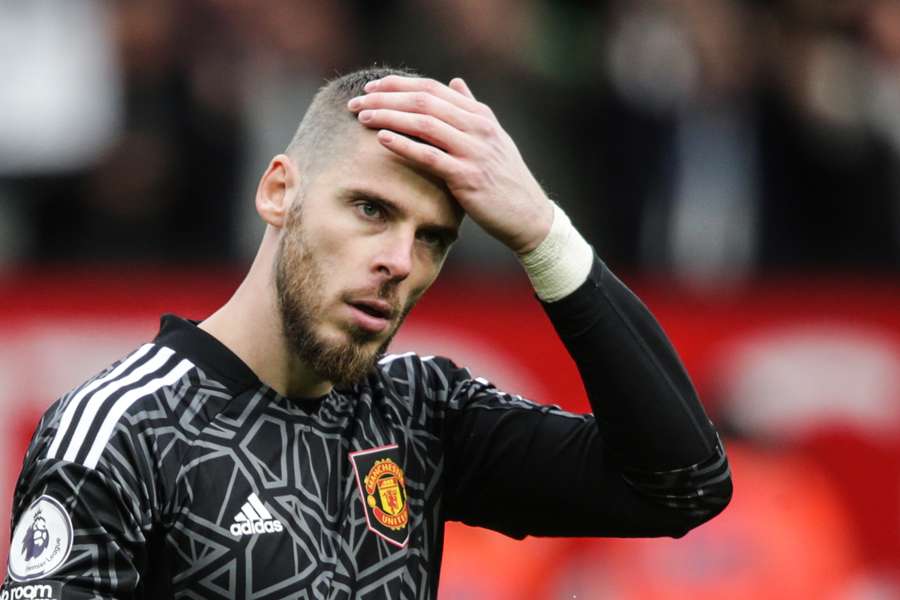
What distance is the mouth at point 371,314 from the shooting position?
11.0ft

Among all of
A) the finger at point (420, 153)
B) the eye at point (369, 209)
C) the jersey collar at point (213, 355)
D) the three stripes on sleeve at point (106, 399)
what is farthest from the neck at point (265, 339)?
the finger at point (420, 153)

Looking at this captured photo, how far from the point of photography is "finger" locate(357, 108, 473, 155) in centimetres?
333

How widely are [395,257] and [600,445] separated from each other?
0.65 m

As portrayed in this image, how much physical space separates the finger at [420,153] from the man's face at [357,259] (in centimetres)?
5

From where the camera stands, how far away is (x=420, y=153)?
3.32 m

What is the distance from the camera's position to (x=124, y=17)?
7543mm

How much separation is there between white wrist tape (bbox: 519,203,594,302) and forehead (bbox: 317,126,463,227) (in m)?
0.20

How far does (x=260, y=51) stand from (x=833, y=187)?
2.67m

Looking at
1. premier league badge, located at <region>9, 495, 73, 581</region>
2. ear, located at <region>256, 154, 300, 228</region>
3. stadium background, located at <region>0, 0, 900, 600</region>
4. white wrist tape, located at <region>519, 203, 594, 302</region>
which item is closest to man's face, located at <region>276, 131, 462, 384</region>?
ear, located at <region>256, 154, 300, 228</region>

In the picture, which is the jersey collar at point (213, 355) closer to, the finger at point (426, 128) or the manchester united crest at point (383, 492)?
the manchester united crest at point (383, 492)

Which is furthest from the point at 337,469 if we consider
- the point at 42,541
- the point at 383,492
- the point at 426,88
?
the point at 426,88

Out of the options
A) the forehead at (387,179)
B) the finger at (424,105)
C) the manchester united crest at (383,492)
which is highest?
the finger at (424,105)

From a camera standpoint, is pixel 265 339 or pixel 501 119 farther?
pixel 501 119

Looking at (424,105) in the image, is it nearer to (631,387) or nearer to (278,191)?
(278,191)
